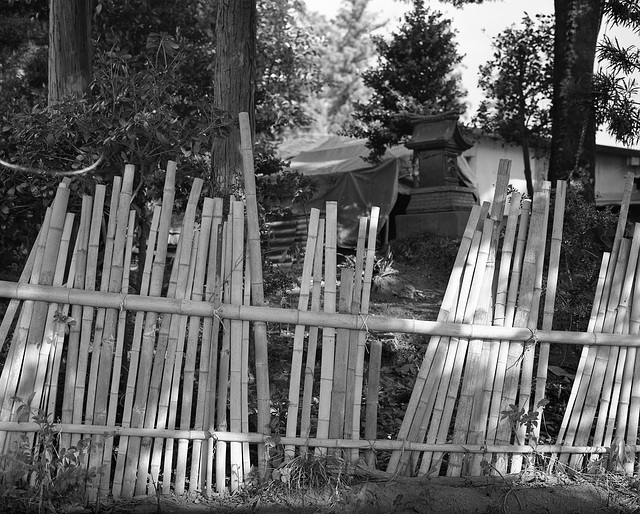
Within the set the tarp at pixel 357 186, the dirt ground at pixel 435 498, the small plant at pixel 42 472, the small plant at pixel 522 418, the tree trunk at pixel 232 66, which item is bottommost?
the dirt ground at pixel 435 498

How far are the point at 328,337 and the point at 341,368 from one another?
0.60 feet

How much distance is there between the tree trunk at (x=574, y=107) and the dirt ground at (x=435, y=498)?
236 inches

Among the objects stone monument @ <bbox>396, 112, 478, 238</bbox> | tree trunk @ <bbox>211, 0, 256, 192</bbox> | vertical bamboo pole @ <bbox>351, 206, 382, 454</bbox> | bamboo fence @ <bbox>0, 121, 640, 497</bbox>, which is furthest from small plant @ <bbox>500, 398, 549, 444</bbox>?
stone monument @ <bbox>396, 112, 478, 238</bbox>

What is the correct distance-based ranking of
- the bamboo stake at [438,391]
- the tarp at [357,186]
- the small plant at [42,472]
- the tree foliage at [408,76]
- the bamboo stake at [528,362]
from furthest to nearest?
the tree foliage at [408,76] → the tarp at [357,186] → the bamboo stake at [528,362] → the bamboo stake at [438,391] → the small plant at [42,472]

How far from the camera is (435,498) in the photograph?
3.55 m

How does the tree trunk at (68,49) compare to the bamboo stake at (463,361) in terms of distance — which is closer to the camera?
the bamboo stake at (463,361)

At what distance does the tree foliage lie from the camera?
14547 mm

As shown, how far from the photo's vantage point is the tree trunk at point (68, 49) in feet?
17.5

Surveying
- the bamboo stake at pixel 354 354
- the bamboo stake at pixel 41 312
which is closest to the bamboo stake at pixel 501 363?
the bamboo stake at pixel 354 354

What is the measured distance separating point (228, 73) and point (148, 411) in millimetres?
3085

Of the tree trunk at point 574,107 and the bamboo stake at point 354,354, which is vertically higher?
the tree trunk at point 574,107

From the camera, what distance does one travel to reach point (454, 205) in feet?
36.9

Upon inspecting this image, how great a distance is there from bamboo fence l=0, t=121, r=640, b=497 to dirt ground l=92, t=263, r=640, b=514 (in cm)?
8

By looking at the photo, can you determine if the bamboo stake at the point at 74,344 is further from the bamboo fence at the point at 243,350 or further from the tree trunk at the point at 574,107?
the tree trunk at the point at 574,107
